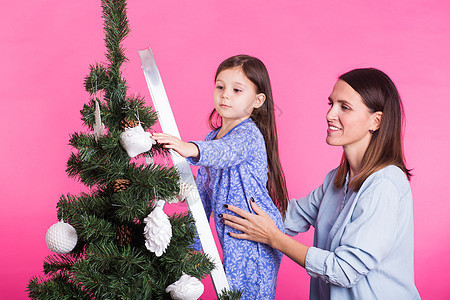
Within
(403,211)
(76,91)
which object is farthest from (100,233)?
(76,91)

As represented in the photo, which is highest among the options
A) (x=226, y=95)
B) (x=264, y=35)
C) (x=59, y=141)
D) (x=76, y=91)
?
(x=264, y=35)

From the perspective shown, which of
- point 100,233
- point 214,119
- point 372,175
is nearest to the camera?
point 100,233

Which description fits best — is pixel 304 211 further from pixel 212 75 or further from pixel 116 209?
pixel 212 75

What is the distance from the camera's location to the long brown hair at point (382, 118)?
1446 mm

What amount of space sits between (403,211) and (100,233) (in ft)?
3.04

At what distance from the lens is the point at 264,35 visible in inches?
106

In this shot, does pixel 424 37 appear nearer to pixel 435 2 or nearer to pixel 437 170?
pixel 435 2

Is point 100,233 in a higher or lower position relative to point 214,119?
lower

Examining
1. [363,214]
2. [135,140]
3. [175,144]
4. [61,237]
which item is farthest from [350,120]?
[61,237]

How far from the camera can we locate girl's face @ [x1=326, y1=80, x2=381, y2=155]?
4.77ft

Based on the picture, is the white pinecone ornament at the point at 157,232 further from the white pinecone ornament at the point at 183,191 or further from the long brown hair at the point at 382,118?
the long brown hair at the point at 382,118

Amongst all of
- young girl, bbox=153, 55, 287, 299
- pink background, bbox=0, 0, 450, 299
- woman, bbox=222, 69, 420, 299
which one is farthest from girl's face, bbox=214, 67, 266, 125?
pink background, bbox=0, 0, 450, 299

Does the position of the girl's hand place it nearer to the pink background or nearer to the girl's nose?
the girl's nose

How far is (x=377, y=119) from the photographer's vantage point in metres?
1.47
